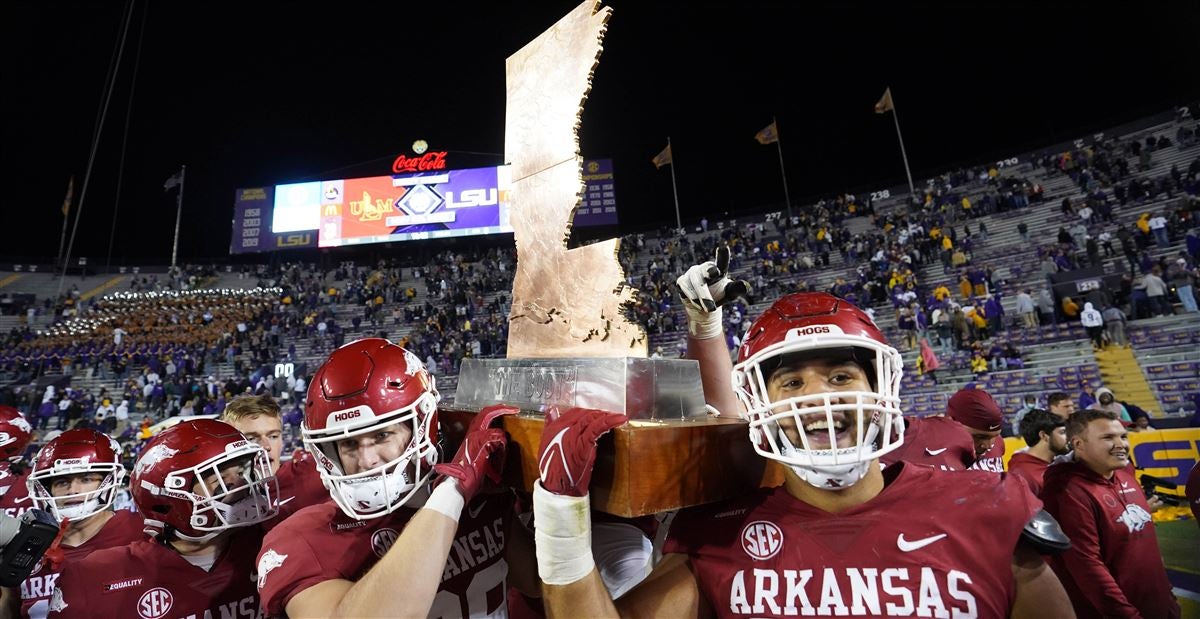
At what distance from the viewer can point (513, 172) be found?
3.12 m

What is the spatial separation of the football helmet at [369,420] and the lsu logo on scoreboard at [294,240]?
26430 mm

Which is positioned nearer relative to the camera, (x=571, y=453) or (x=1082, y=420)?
(x=571, y=453)

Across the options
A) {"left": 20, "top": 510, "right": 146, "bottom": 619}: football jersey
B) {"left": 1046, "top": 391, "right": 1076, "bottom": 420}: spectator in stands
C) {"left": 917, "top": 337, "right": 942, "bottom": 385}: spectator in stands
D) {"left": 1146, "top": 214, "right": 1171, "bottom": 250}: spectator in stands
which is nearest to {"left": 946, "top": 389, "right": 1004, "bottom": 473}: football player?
{"left": 1046, "top": 391, "right": 1076, "bottom": 420}: spectator in stands

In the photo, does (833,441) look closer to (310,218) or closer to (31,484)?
(31,484)

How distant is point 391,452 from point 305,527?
0.37 meters

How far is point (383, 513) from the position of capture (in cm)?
175

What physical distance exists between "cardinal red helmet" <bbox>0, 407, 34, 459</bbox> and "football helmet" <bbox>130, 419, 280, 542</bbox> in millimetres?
3952

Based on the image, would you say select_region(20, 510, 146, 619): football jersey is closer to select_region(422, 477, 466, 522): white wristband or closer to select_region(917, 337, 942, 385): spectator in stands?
select_region(422, 477, 466, 522): white wristband

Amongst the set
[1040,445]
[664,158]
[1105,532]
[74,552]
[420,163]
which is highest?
[420,163]

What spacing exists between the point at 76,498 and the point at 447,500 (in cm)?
277

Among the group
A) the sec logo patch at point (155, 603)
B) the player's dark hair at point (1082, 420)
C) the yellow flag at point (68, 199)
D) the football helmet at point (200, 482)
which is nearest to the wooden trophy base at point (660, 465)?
the football helmet at point (200, 482)

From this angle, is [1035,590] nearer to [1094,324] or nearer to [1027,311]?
[1094,324]

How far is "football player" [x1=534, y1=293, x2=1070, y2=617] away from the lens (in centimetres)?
149

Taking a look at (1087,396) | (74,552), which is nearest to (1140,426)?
(1087,396)
